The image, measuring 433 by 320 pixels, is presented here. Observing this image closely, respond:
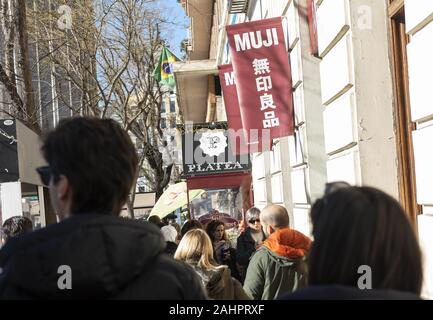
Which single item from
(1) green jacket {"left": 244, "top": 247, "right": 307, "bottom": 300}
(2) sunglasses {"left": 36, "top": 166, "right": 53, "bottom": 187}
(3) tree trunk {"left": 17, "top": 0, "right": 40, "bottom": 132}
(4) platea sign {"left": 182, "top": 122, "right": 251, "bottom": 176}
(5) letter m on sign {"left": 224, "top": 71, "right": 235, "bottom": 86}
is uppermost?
(3) tree trunk {"left": 17, "top": 0, "right": 40, "bottom": 132}

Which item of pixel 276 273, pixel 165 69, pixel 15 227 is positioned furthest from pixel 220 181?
pixel 276 273

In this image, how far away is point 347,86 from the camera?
695 cm

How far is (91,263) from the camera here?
214 centimetres

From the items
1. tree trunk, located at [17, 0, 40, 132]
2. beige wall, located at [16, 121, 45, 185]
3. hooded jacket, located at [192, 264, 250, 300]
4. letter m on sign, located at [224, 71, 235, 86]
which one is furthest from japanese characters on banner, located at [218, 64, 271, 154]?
hooded jacket, located at [192, 264, 250, 300]

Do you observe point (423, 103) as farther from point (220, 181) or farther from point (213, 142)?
point (213, 142)

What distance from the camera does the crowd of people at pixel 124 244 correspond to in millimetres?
1939

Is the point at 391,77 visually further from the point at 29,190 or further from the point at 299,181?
the point at 29,190

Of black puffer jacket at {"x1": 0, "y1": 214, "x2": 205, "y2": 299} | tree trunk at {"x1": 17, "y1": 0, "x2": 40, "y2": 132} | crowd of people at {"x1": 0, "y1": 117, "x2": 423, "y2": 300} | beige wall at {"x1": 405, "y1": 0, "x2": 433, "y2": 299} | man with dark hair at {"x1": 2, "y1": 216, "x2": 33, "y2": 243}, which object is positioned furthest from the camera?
tree trunk at {"x1": 17, "y1": 0, "x2": 40, "y2": 132}

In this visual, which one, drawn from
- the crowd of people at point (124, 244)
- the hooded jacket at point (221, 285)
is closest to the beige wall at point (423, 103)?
the hooded jacket at point (221, 285)

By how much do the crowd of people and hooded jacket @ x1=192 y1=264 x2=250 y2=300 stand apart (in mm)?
2696

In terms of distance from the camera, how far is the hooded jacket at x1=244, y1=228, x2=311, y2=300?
5.68m

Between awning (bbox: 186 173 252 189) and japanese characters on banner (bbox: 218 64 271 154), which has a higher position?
japanese characters on banner (bbox: 218 64 271 154)

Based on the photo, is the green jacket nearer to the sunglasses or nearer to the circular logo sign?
the sunglasses

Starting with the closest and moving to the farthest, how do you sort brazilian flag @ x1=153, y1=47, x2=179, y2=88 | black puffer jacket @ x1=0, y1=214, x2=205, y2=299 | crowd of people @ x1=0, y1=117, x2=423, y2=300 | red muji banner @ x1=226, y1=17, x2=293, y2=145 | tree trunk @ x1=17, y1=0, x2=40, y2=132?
1. crowd of people @ x1=0, y1=117, x2=423, y2=300
2. black puffer jacket @ x1=0, y1=214, x2=205, y2=299
3. red muji banner @ x1=226, y1=17, x2=293, y2=145
4. tree trunk @ x1=17, y1=0, x2=40, y2=132
5. brazilian flag @ x1=153, y1=47, x2=179, y2=88
